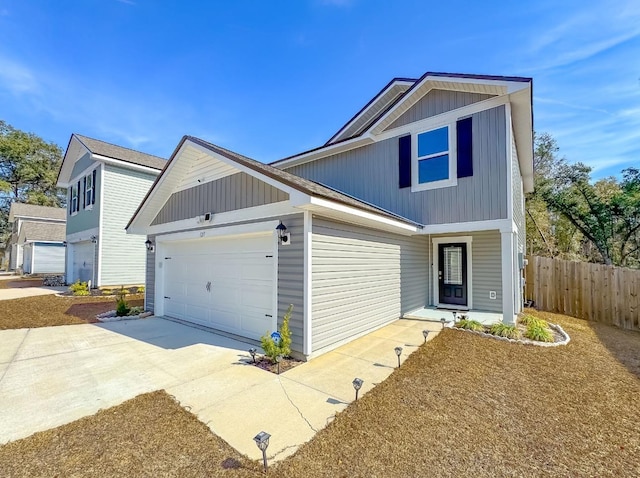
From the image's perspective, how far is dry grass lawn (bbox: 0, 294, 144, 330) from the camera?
7.93 meters

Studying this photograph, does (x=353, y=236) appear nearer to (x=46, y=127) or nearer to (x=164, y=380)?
(x=164, y=380)

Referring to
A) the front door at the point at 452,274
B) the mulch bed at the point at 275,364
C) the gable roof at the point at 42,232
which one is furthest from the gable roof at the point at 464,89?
the gable roof at the point at 42,232

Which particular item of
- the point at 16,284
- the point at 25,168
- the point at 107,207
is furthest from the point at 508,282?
the point at 25,168

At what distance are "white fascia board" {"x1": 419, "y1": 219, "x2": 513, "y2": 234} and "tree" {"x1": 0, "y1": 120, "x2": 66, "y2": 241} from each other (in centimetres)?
4509

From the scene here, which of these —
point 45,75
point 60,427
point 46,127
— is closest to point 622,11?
point 60,427

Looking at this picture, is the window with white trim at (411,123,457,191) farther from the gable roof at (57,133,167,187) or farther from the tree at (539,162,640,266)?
the tree at (539,162,640,266)

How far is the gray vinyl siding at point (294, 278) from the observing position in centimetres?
509

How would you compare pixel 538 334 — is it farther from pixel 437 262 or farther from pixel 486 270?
pixel 437 262

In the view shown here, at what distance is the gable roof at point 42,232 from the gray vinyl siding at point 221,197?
851 inches

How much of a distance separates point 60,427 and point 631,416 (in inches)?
248

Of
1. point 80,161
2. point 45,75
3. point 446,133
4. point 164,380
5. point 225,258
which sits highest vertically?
point 45,75

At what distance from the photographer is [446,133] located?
7867 mm

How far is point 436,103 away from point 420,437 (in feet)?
25.8

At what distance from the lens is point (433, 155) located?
805 cm
